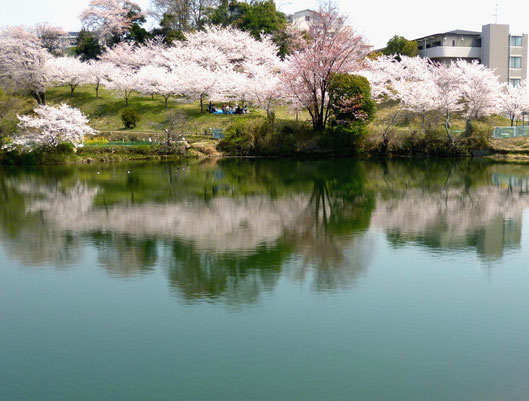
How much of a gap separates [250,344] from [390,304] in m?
2.49

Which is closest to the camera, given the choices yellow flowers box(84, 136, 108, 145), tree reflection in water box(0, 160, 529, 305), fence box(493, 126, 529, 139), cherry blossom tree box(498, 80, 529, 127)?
tree reflection in water box(0, 160, 529, 305)

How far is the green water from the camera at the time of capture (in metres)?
5.87

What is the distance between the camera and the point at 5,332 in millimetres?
7348

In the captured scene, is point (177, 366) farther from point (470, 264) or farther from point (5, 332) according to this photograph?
point (470, 264)

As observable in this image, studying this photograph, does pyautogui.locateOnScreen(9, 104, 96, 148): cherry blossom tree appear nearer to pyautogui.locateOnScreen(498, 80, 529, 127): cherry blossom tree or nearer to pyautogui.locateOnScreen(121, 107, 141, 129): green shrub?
pyautogui.locateOnScreen(121, 107, 141, 129): green shrub

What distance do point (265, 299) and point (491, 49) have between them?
160ft

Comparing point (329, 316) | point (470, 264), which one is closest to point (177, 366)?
point (329, 316)

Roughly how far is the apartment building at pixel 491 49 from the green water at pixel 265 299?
36.9 meters

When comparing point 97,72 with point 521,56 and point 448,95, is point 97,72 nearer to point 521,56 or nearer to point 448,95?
point 448,95

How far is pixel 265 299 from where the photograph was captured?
27.4 feet

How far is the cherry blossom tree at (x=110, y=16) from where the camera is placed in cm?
5756

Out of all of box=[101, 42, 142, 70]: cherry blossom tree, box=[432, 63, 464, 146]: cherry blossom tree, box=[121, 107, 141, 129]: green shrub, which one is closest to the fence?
box=[432, 63, 464, 146]: cherry blossom tree

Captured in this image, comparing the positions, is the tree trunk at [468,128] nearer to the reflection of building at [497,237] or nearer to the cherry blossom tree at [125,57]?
the reflection of building at [497,237]

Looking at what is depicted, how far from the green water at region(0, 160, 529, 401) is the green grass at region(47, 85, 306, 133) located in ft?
71.9
